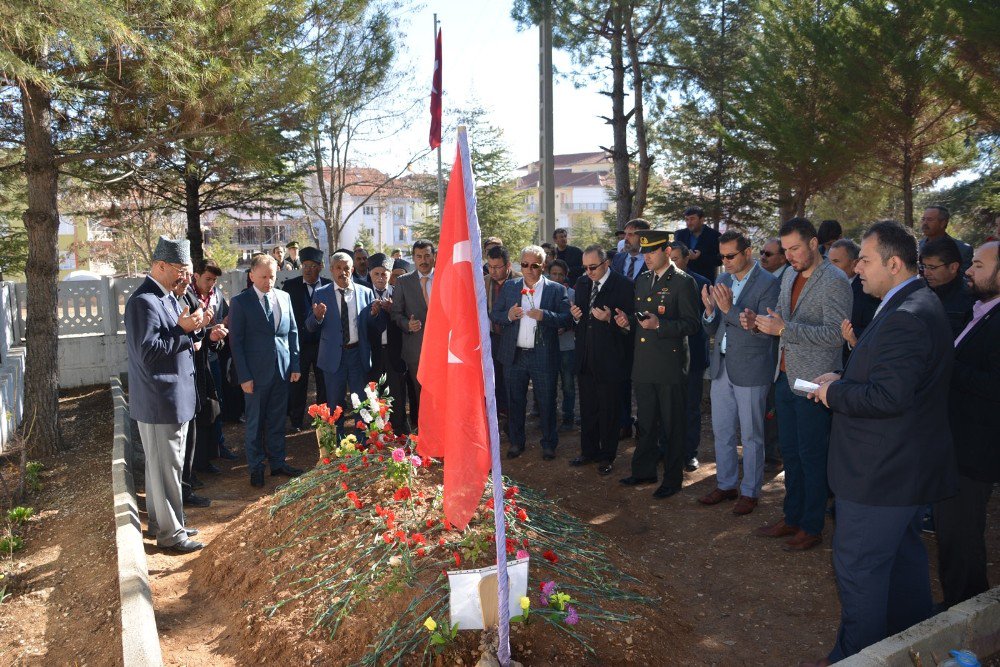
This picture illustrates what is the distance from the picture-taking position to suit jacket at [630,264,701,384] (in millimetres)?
6137

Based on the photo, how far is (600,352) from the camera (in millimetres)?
7059

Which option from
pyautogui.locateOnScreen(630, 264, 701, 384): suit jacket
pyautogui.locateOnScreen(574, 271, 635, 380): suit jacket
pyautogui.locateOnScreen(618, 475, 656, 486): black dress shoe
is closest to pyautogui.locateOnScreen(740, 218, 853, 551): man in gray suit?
pyautogui.locateOnScreen(630, 264, 701, 384): suit jacket

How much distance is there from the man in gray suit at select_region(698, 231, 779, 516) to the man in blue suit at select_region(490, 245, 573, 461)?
1.79m

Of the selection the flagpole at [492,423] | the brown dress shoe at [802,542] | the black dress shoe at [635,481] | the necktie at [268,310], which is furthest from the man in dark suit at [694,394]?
the flagpole at [492,423]

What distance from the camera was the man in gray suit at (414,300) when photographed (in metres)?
7.63

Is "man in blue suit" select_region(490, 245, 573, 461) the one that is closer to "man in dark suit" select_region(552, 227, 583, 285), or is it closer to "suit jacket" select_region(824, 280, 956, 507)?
"man in dark suit" select_region(552, 227, 583, 285)

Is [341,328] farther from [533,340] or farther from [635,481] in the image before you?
[635,481]

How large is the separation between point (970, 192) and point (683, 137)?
8.29 m

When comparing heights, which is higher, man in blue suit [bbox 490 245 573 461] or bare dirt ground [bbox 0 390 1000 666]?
man in blue suit [bbox 490 245 573 461]

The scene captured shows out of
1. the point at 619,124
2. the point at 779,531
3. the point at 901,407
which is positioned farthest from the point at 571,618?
the point at 619,124

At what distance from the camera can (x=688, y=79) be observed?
17938 millimetres

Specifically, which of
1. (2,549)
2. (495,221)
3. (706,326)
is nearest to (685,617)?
(706,326)

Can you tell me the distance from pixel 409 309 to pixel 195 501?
279cm

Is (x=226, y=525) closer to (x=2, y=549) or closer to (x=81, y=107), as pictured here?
(x=2, y=549)
